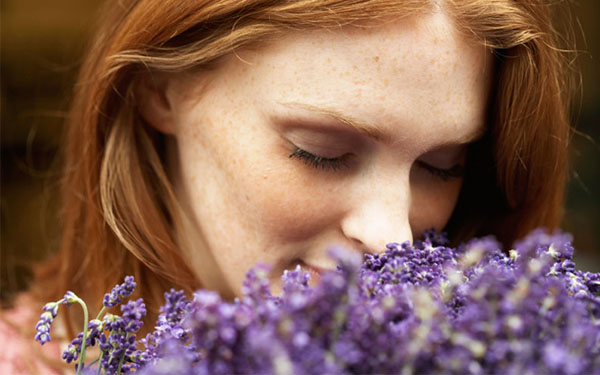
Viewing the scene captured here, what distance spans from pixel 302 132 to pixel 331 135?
0.04 m

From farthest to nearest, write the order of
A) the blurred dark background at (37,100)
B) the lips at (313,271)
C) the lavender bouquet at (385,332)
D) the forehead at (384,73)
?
the blurred dark background at (37,100)
the lips at (313,271)
the forehead at (384,73)
the lavender bouquet at (385,332)

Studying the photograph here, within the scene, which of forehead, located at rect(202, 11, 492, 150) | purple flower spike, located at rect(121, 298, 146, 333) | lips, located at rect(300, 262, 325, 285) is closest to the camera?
purple flower spike, located at rect(121, 298, 146, 333)

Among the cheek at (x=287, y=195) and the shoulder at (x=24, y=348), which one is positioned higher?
the cheek at (x=287, y=195)

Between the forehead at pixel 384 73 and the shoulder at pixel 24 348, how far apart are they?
0.76 m

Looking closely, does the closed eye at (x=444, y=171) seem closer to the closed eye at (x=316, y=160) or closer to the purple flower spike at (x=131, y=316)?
the closed eye at (x=316, y=160)

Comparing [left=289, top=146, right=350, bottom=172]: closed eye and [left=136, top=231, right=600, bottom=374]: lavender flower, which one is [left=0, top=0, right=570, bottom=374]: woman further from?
[left=136, top=231, right=600, bottom=374]: lavender flower

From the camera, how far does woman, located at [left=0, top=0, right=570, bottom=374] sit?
0.96 meters

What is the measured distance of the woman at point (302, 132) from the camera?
3.16 ft

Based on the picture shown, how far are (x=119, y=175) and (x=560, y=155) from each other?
86cm

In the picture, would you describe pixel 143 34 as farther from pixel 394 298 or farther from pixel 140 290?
pixel 394 298

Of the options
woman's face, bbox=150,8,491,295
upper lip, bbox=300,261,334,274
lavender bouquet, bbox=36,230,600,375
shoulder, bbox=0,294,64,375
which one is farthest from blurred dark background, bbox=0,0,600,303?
lavender bouquet, bbox=36,230,600,375

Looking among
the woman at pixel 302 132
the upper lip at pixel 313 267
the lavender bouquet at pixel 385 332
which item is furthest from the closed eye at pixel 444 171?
the lavender bouquet at pixel 385 332

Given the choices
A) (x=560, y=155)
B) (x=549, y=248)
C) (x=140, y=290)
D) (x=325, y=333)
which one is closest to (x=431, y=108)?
(x=549, y=248)

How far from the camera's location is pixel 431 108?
3.18 ft
